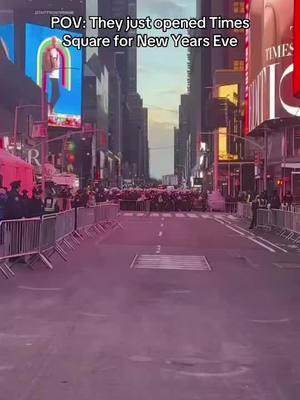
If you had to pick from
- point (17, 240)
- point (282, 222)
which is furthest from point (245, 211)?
point (17, 240)

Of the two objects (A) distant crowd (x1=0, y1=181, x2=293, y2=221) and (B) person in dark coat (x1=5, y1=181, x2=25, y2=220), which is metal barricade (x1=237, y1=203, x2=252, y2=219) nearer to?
(A) distant crowd (x1=0, y1=181, x2=293, y2=221)

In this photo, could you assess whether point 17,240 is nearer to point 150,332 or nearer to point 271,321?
point 150,332

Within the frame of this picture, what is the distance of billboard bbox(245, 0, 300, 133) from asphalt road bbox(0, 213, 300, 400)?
140ft

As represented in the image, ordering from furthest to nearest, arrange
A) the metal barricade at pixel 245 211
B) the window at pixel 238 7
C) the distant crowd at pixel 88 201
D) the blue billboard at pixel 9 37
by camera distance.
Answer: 1. the window at pixel 238 7
2. the blue billboard at pixel 9 37
3. the metal barricade at pixel 245 211
4. the distant crowd at pixel 88 201

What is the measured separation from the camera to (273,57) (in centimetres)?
5616

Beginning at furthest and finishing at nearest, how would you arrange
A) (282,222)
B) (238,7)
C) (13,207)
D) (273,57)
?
1. (238,7)
2. (273,57)
3. (282,222)
4. (13,207)

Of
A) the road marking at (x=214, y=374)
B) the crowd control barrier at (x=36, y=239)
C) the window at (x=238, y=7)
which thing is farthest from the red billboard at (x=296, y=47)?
the window at (x=238, y=7)

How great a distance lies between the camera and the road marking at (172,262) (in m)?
15.1

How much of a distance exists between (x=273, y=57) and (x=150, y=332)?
51.2 m

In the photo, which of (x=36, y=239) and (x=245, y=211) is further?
(x=245, y=211)

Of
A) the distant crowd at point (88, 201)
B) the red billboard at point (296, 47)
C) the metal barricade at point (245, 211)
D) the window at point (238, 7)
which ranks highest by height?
the window at point (238, 7)

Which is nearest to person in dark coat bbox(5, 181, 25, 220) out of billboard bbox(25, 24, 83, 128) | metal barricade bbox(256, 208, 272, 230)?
metal barricade bbox(256, 208, 272, 230)

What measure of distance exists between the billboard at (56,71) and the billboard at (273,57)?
65.6 meters

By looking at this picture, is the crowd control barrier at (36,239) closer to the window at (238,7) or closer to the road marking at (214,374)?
the road marking at (214,374)
